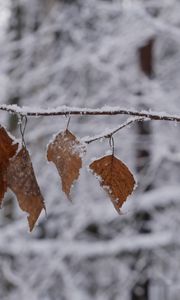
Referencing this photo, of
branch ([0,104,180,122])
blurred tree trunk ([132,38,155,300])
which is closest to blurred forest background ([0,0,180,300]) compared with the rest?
blurred tree trunk ([132,38,155,300])

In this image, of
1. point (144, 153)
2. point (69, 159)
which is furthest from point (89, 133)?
point (69, 159)

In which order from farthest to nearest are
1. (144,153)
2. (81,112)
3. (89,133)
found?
(144,153)
(89,133)
(81,112)

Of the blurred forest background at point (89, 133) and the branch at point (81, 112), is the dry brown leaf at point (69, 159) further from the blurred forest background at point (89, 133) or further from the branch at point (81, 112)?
the blurred forest background at point (89, 133)

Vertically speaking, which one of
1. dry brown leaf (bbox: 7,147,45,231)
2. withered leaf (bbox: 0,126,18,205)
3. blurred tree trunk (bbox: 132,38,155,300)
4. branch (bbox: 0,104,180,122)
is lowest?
dry brown leaf (bbox: 7,147,45,231)

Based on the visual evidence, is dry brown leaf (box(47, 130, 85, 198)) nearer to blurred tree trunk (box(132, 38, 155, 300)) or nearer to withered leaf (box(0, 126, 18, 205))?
withered leaf (box(0, 126, 18, 205))

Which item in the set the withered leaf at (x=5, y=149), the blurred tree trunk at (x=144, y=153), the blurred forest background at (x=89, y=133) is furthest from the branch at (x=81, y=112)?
the blurred tree trunk at (x=144, y=153)

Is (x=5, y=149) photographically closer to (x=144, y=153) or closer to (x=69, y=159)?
(x=69, y=159)
